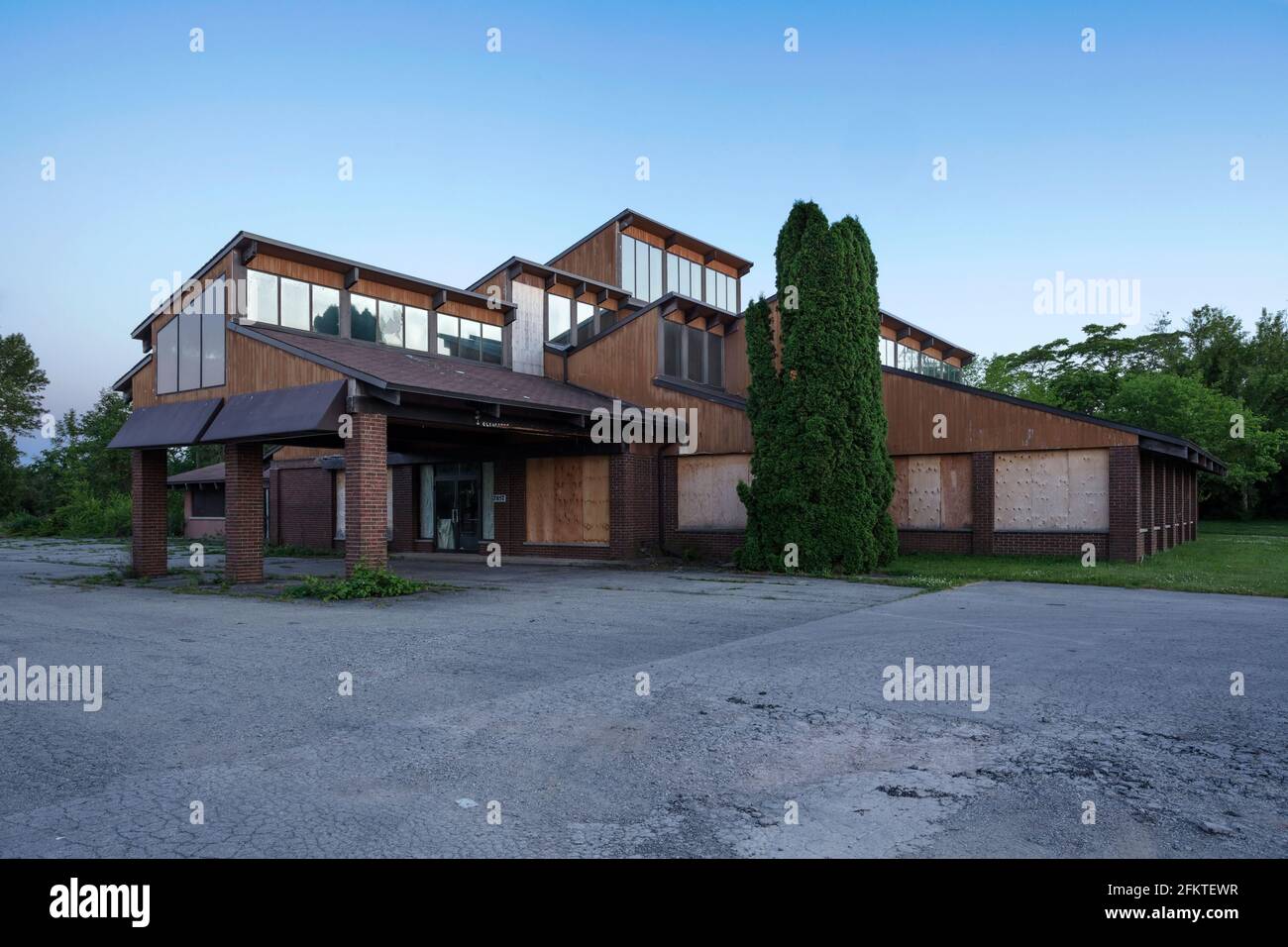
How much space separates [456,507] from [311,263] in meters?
9.66

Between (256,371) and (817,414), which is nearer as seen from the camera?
(256,371)

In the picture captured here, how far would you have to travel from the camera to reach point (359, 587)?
14758 millimetres

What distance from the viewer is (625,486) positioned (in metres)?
22.8

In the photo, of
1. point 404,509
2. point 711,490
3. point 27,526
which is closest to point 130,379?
point 404,509

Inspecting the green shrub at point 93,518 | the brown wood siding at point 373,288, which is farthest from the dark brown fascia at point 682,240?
the green shrub at point 93,518

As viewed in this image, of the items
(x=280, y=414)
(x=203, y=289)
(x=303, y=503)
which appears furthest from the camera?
(x=303, y=503)

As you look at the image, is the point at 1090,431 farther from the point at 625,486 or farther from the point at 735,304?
the point at 735,304

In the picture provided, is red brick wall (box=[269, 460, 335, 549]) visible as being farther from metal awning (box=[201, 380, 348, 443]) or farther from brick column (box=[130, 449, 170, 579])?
metal awning (box=[201, 380, 348, 443])

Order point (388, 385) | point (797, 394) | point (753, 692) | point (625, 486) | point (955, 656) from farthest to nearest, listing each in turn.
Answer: point (625, 486)
point (797, 394)
point (388, 385)
point (955, 656)
point (753, 692)

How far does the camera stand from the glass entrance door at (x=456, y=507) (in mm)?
26656

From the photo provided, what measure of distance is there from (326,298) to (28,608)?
30.6 feet

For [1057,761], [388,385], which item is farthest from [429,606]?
[1057,761]

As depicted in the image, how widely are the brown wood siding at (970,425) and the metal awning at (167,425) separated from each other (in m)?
16.2

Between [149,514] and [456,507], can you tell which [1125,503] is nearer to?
[456,507]
